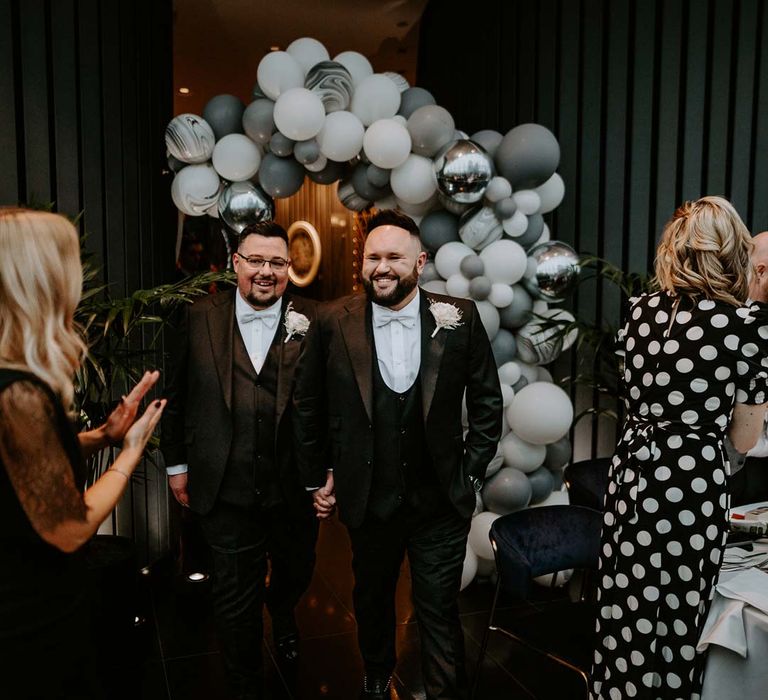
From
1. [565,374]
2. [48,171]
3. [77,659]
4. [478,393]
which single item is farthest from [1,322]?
[565,374]

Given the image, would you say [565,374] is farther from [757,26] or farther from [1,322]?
[1,322]

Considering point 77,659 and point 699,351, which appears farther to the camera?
point 699,351

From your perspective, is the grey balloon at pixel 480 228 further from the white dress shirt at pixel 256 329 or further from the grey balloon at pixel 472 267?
the white dress shirt at pixel 256 329

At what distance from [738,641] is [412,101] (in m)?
3.01

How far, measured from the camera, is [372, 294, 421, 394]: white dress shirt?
243 centimetres

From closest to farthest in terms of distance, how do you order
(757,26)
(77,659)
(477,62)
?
1. (77,659)
2. (757,26)
3. (477,62)

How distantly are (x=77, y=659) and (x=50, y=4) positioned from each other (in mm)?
3124

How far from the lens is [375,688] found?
2.59 meters

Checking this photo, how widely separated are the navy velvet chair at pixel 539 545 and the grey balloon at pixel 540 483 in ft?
3.59

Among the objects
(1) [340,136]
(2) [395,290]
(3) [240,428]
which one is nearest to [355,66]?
(1) [340,136]

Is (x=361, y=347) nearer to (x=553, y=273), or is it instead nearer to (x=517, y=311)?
(x=517, y=311)

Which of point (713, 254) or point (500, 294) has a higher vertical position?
point (713, 254)

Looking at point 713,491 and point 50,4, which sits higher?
point 50,4

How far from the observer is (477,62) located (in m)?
5.05
